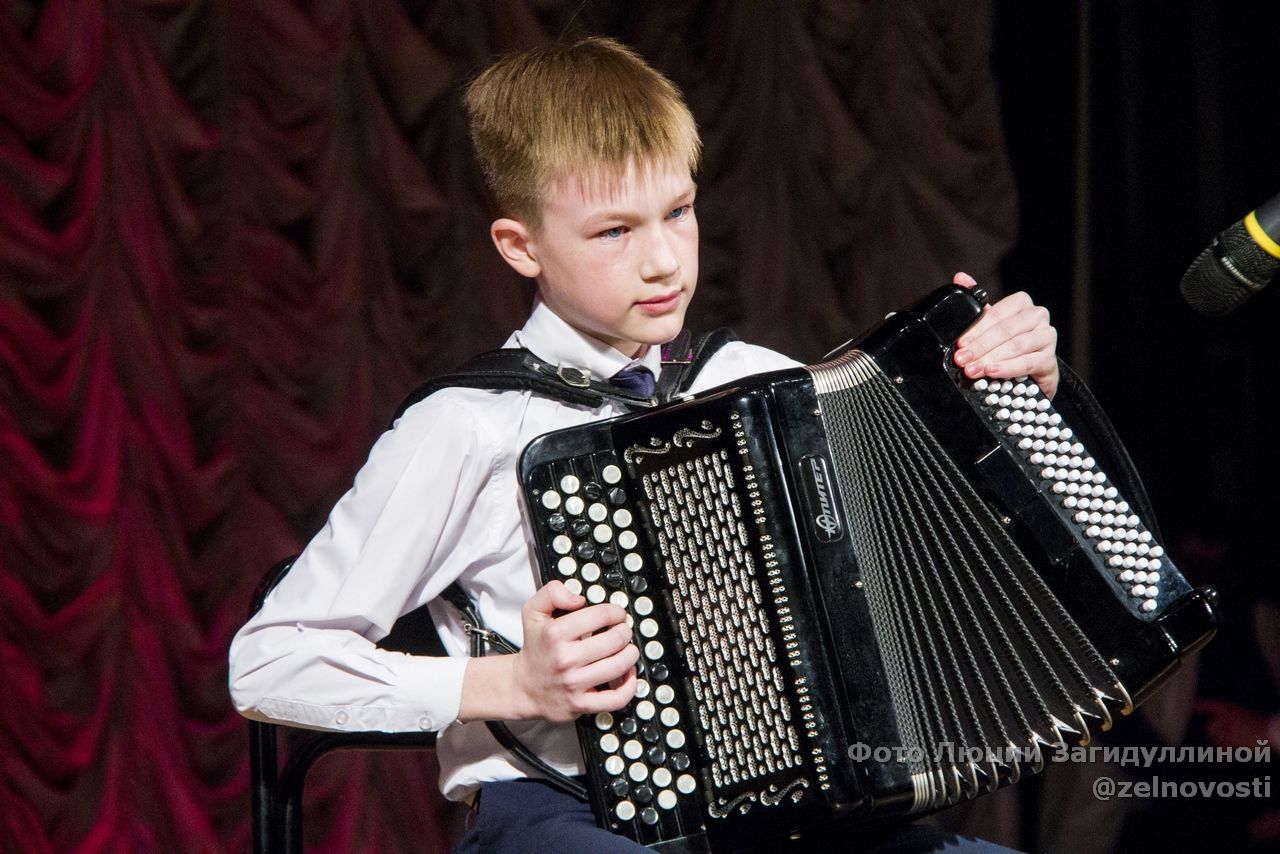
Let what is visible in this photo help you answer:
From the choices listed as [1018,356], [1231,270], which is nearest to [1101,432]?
[1018,356]

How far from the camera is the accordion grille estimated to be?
1.18 meters

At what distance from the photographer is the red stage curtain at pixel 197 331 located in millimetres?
1892

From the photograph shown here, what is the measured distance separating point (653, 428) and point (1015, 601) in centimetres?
39

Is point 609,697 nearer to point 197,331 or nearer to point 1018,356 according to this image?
point 1018,356

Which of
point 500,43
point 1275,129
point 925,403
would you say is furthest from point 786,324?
point 925,403

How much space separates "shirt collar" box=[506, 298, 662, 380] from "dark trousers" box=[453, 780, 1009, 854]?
0.43m

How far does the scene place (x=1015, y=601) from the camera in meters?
1.25

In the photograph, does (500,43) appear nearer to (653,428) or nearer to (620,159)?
(620,159)

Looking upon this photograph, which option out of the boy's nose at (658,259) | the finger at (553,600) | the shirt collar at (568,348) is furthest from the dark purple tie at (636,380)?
the finger at (553,600)

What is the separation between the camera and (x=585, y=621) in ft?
3.78

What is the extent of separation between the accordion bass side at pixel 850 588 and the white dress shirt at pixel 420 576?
0.14 m

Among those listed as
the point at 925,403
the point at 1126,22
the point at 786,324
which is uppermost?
the point at 1126,22

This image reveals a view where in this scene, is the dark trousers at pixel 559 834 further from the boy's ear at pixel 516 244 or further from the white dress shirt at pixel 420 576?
the boy's ear at pixel 516 244

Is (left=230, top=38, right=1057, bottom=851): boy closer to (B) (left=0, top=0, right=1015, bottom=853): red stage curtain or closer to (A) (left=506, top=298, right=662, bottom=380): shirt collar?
(A) (left=506, top=298, right=662, bottom=380): shirt collar
